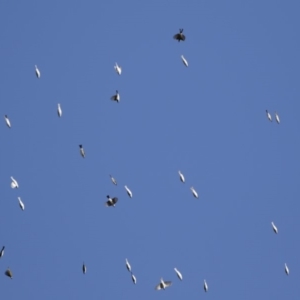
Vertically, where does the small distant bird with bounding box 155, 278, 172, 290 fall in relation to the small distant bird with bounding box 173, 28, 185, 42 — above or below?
below

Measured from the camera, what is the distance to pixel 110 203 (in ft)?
635

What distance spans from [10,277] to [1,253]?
3.88 feet

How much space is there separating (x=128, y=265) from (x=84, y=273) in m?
2.17

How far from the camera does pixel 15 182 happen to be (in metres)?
193

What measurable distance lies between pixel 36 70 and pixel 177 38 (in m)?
6.06

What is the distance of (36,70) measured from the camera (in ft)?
634

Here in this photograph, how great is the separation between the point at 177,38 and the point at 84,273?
1062 centimetres

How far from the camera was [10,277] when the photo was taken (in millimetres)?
192500

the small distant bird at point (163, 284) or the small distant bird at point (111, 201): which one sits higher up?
the small distant bird at point (111, 201)

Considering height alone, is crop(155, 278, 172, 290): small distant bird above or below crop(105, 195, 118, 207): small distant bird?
below

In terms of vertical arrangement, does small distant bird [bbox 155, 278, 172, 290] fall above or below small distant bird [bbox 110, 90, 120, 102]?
below

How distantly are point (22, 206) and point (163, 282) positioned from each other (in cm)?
677

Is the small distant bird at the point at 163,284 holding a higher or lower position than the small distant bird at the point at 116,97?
lower

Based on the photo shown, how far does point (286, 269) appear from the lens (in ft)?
640
